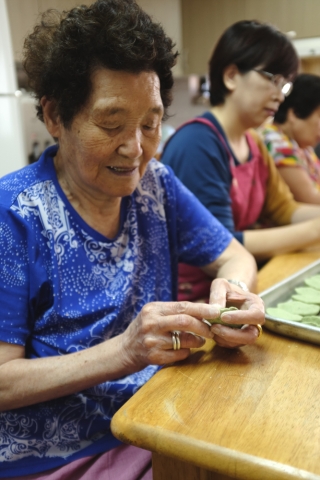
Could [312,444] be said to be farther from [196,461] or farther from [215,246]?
[215,246]

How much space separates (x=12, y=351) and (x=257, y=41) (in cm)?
139

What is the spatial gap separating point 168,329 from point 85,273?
259 millimetres

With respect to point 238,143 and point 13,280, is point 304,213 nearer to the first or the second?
point 238,143

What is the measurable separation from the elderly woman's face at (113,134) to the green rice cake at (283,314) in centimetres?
42

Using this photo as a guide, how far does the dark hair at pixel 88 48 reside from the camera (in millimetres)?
822

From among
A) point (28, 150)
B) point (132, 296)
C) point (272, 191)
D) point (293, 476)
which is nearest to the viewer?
point (293, 476)

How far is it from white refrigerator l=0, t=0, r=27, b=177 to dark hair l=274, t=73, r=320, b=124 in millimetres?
1473

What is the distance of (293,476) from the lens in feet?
1.69

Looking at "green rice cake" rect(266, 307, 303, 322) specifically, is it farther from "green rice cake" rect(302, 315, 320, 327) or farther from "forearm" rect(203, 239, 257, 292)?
"forearm" rect(203, 239, 257, 292)

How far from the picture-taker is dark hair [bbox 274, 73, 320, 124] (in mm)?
2234

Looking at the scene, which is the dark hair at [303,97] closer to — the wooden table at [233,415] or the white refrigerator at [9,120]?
the white refrigerator at [9,120]

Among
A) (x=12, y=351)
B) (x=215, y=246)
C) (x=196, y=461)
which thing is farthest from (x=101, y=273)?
(x=196, y=461)

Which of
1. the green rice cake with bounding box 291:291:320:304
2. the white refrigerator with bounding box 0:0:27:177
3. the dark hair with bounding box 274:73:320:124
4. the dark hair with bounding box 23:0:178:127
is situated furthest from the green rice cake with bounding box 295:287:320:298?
the white refrigerator with bounding box 0:0:27:177

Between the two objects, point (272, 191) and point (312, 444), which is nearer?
point (312, 444)
